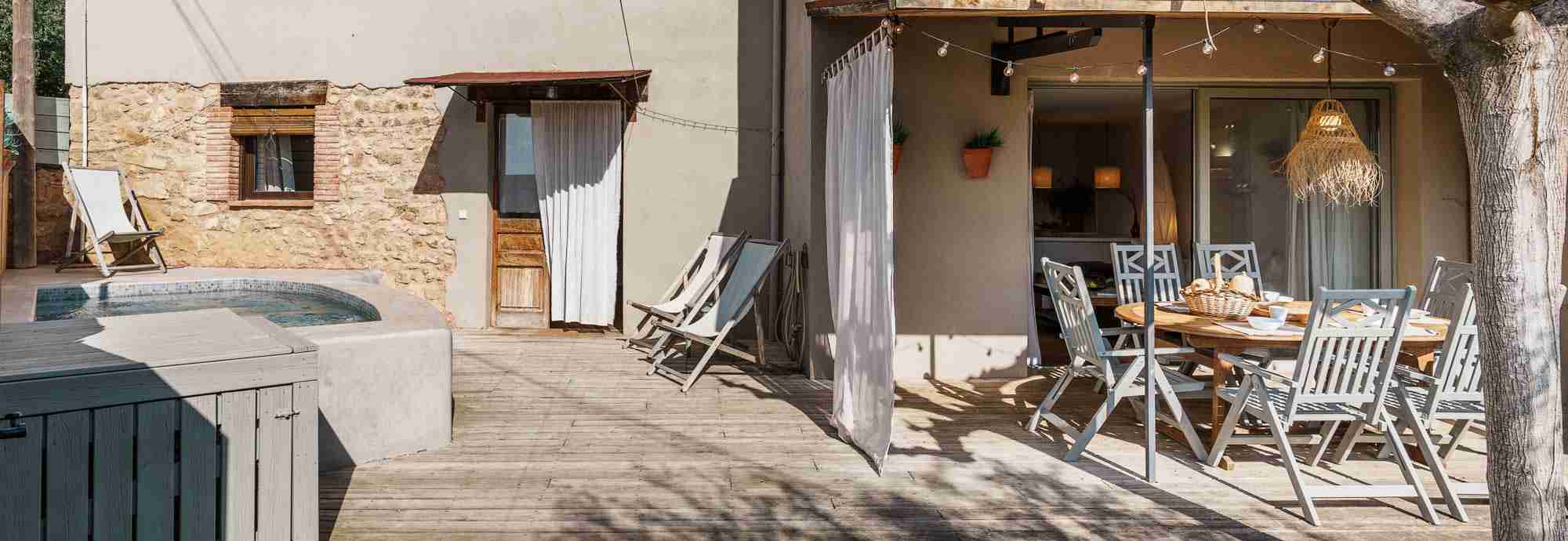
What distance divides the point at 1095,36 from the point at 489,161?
16.4 feet

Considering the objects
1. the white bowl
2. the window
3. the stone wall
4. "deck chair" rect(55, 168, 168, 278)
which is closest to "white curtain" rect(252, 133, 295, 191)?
the window

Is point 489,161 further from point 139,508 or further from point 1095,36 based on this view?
point 139,508

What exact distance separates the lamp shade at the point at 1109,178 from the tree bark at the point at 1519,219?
17.0 feet

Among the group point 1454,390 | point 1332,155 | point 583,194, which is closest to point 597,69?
point 583,194

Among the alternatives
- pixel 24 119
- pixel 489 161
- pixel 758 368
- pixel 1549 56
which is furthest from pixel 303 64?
pixel 1549 56

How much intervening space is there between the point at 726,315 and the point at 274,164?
479 cm

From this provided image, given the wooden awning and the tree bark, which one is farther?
the wooden awning

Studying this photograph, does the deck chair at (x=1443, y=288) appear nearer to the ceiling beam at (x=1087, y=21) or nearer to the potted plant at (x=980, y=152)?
the ceiling beam at (x=1087, y=21)

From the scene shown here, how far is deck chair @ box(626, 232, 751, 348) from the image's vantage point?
598cm

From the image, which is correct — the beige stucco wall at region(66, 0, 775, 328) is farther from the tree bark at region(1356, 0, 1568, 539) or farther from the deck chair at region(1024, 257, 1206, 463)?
the tree bark at region(1356, 0, 1568, 539)

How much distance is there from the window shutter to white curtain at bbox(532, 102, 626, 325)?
207cm

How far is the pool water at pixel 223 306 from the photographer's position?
5.59m

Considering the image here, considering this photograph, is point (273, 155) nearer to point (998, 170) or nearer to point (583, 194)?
point (583, 194)

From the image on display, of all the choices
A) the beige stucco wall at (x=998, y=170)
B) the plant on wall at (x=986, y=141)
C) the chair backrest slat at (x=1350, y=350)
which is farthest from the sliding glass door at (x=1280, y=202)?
the chair backrest slat at (x=1350, y=350)
